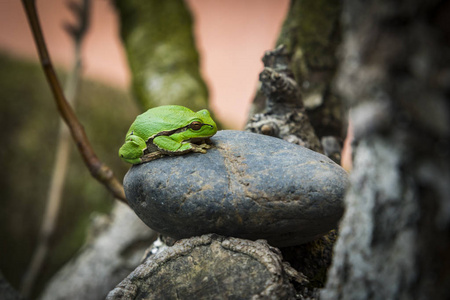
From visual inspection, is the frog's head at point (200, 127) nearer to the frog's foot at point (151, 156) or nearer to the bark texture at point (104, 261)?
the frog's foot at point (151, 156)

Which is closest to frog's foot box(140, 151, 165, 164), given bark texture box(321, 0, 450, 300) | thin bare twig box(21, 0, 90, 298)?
bark texture box(321, 0, 450, 300)

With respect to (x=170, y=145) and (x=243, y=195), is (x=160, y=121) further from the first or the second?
(x=243, y=195)

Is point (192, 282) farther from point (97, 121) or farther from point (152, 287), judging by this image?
point (97, 121)

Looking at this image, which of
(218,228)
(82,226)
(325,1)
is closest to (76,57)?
(82,226)

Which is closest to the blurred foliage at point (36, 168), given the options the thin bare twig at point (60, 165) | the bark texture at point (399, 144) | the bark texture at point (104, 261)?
the thin bare twig at point (60, 165)

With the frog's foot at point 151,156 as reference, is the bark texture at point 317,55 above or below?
above

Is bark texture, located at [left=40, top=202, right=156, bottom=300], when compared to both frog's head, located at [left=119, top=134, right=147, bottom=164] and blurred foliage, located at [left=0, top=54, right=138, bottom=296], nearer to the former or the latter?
blurred foliage, located at [left=0, top=54, right=138, bottom=296]

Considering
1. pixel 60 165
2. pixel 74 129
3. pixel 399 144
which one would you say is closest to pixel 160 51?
pixel 60 165
